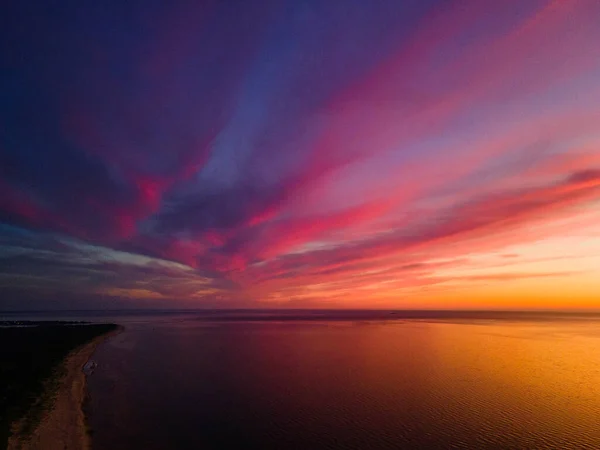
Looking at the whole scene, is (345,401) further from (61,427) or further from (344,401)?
(61,427)

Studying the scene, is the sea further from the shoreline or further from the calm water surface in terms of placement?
the shoreline

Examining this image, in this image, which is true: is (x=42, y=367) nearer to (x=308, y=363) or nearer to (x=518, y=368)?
(x=308, y=363)

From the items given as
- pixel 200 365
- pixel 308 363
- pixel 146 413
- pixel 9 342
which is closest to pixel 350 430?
pixel 146 413

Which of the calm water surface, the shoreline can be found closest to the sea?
the calm water surface

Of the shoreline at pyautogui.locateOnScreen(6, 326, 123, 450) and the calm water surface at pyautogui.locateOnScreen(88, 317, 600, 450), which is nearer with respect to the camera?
the shoreline at pyautogui.locateOnScreen(6, 326, 123, 450)

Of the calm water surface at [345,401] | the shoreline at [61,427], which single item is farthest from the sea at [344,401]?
the shoreline at [61,427]

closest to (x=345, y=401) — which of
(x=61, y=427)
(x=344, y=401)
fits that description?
(x=344, y=401)
